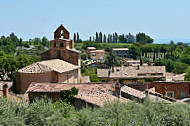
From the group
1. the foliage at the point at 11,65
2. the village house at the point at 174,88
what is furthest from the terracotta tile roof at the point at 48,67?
the foliage at the point at 11,65

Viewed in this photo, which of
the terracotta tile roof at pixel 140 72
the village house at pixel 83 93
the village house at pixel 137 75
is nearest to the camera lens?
the village house at pixel 83 93

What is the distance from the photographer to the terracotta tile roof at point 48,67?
90.5ft

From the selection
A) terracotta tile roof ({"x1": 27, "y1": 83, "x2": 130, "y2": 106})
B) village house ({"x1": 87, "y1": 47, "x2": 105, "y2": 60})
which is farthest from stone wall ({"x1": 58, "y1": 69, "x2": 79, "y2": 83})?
village house ({"x1": 87, "y1": 47, "x2": 105, "y2": 60})

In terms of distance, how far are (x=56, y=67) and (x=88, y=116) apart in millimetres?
18828

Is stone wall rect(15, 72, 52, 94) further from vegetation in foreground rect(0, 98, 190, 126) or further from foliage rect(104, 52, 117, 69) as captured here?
foliage rect(104, 52, 117, 69)

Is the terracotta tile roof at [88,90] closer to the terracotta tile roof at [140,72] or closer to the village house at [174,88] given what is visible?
the village house at [174,88]

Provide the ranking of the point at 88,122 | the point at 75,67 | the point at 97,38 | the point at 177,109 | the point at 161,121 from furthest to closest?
1. the point at 97,38
2. the point at 75,67
3. the point at 177,109
4. the point at 161,121
5. the point at 88,122

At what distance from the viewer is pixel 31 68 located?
27766 millimetres

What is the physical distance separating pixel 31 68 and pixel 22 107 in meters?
16.4

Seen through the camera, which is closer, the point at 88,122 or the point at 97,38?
the point at 88,122

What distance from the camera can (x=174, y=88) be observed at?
96.4 feet

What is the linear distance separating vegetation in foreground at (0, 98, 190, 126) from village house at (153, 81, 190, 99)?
15.7m

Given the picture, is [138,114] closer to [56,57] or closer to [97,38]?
[56,57]

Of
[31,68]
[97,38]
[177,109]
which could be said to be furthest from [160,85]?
[97,38]
